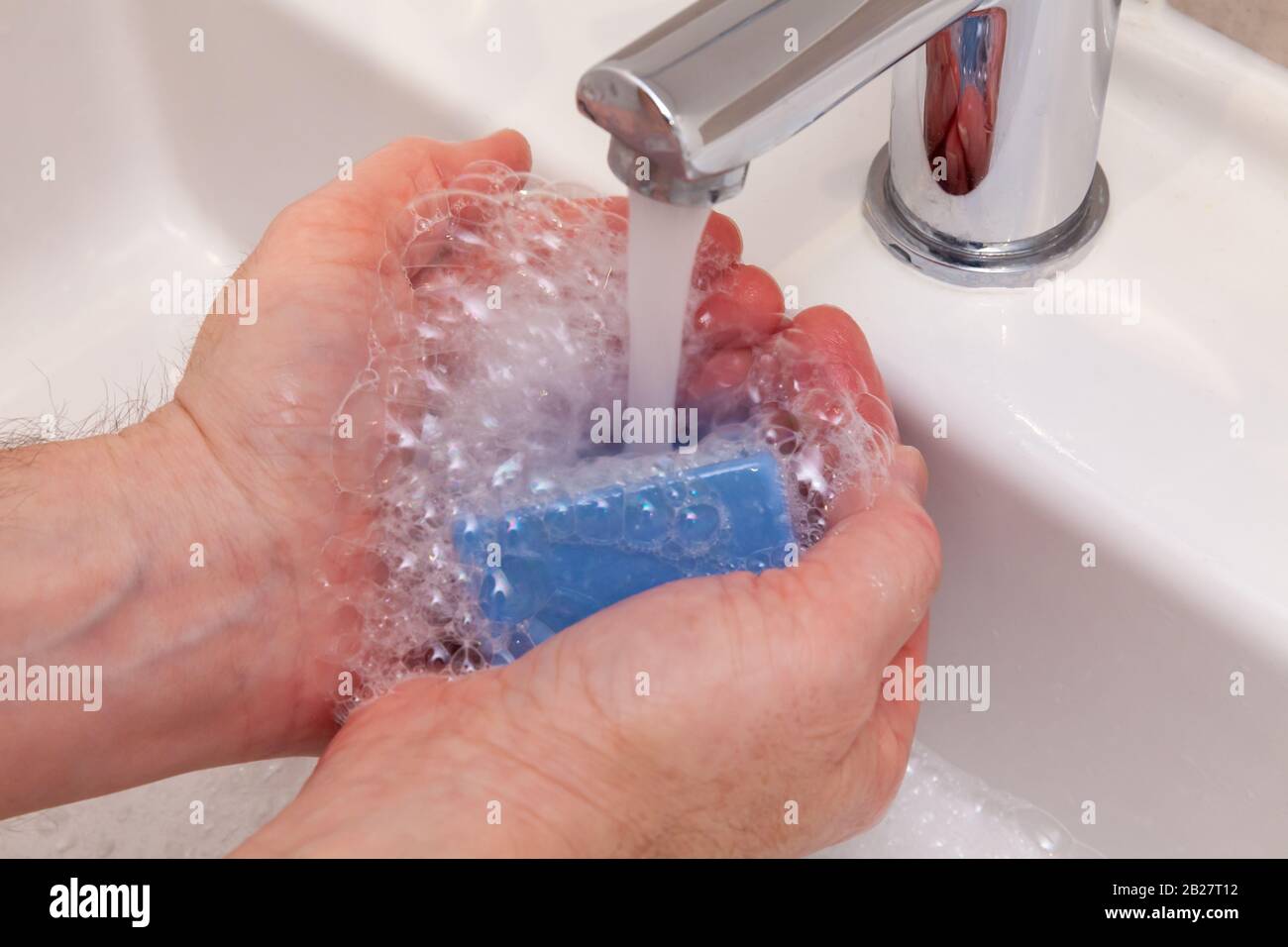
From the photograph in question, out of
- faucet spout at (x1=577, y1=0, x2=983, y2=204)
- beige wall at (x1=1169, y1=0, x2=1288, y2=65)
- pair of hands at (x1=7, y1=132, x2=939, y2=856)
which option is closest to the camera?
faucet spout at (x1=577, y1=0, x2=983, y2=204)

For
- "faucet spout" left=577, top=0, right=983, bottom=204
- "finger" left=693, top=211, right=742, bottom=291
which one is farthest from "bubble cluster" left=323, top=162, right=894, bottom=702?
"faucet spout" left=577, top=0, right=983, bottom=204

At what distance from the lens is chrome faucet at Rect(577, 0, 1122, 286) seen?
34 cm

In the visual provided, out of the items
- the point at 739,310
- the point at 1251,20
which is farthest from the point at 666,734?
the point at 1251,20

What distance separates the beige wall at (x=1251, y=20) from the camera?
0.55 meters

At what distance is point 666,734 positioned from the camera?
17.3 inches

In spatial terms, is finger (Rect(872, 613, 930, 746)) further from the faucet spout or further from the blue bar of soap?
the faucet spout

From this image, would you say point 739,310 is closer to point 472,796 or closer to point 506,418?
point 506,418

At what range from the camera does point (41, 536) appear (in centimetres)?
51

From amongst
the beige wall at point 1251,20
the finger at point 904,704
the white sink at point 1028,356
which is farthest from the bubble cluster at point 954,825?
the beige wall at point 1251,20

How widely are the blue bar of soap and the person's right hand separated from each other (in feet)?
0.08

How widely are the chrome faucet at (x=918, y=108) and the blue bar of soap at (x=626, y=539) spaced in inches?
5.1

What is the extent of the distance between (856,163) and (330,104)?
0.27 meters
